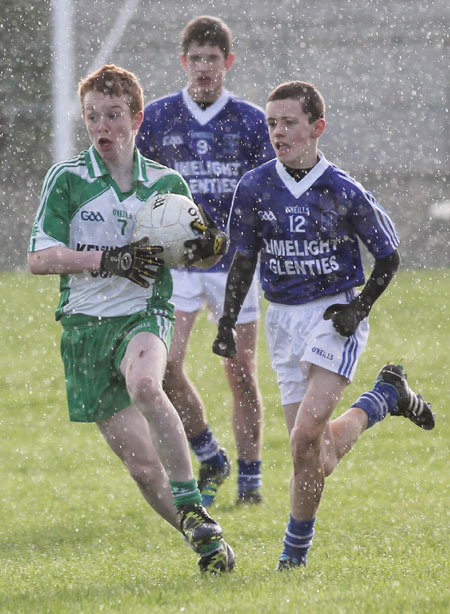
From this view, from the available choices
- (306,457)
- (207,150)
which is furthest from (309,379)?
(207,150)

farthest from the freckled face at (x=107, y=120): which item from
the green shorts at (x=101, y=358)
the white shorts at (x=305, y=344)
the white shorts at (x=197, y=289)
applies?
the white shorts at (x=197, y=289)

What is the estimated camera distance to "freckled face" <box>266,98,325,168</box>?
5094 millimetres

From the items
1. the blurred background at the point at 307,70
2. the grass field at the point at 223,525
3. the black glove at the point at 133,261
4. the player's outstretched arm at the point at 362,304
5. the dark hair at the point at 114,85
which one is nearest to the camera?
the grass field at the point at 223,525

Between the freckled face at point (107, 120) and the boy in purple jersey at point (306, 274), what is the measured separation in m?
0.56

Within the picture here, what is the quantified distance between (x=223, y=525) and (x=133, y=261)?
1829 mm

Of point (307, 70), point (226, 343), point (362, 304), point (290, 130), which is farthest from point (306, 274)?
point (307, 70)

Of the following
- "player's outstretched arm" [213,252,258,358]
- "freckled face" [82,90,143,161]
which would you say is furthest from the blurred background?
"freckled face" [82,90,143,161]

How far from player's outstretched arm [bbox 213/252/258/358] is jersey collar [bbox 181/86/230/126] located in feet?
5.27

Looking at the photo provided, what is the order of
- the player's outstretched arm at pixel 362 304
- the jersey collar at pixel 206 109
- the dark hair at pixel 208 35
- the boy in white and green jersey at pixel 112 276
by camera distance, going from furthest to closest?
the jersey collar at pixel 206 109 → the dark hair at pixel 208 35 → the player's outstretched arm at pixel 362 304 → the boy in white and green jersey at pixel 112 276

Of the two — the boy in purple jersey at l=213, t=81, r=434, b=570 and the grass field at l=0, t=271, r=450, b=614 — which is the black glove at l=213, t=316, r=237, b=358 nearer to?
the boy in purple jersey at l=213, t=81, r=434, b=570

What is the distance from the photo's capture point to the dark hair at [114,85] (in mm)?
5004

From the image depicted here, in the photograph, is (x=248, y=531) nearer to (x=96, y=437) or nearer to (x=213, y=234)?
(x=213, y=234)

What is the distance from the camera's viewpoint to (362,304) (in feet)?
16.2

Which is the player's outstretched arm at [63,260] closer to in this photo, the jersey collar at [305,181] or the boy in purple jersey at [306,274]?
the boy in purple jersey at [306,274]
